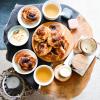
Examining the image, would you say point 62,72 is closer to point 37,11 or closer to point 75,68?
point 75,68

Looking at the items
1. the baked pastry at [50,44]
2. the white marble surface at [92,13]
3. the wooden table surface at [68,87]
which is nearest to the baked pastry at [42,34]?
the baked pastry at [50,44]

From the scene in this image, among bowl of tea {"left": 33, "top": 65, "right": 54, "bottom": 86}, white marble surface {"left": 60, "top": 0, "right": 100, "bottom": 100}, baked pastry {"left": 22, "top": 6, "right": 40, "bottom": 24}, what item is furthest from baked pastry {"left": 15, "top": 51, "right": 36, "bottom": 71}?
white marble surface {"left": 60, "top": 0, "right": 100, "bottom": 100}

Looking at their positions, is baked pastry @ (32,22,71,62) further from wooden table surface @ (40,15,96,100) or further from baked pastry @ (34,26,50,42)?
wooden table surface @ (40,15,96,100)

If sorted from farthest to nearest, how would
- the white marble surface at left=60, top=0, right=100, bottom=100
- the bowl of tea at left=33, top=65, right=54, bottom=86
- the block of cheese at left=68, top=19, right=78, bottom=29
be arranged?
the white marble surface at left=60, top=0, right=100, bottom=100 → the block of cheese at left=68, top=19, right=78, bottom=29 → the bowl of tea at left=33, top=65, right=54, bottom=86

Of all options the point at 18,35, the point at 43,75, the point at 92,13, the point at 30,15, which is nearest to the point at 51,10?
the point at 30,15

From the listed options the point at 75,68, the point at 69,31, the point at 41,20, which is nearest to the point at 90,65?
the point at 75,68

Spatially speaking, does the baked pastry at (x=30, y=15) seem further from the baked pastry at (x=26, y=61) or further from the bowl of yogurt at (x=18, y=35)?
the baked pastry at (x=26, y=61)
